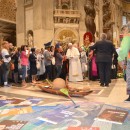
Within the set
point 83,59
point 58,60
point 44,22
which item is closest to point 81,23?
point 44,22

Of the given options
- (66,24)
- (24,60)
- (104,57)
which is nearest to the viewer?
(104,57)

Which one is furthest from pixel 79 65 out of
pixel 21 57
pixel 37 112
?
pixel 37 112

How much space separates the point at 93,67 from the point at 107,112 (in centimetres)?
636

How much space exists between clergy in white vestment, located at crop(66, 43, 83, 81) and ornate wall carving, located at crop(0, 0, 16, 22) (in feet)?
60.3

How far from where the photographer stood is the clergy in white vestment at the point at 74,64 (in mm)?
10383

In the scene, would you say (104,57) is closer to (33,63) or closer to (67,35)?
(33,63)

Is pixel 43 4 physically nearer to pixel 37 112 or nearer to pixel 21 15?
pixel 21 15

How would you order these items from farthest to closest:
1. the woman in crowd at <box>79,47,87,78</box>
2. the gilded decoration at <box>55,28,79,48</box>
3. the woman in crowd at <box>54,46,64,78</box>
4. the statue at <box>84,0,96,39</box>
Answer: the gilded decoration at <box>55,28,79,48</box>, the statue at <box>84,0,96,39</box>, the woman in crowd at <box>79,47,87,78</box>, the woman in crowd at <box>54,46,64,78</box>

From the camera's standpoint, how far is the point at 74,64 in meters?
10.4

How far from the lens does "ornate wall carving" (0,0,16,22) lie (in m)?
27.5

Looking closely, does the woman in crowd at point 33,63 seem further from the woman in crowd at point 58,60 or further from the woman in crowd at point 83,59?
the woman in crowd at point 83,59

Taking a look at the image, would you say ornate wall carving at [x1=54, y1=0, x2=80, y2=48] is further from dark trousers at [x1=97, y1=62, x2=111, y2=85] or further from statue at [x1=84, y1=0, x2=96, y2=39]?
dark trousers at [x1=97, y1=62, x2=111, y2=85]

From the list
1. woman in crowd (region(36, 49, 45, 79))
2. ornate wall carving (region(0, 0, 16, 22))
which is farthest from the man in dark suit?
ornate wall carving (region(0, 0, 16, 22))

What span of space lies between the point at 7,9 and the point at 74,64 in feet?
64.0
